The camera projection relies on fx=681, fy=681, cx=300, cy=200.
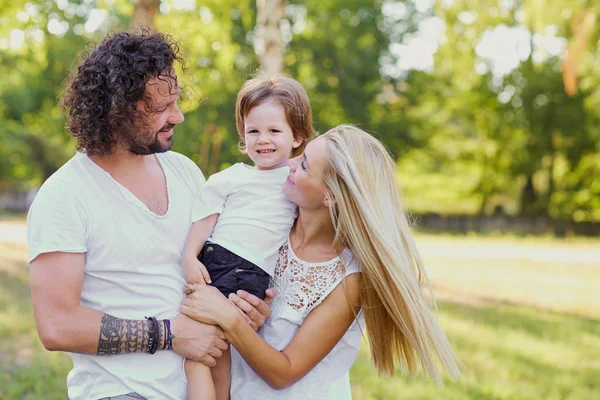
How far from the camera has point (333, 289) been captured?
Answer: 274 centimetres

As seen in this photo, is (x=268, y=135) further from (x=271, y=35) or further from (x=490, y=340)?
(x=271, y=35)

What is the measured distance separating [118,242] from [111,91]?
1.86 feet

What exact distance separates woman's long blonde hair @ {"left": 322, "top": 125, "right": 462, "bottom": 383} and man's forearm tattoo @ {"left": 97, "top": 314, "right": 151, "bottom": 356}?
845mm

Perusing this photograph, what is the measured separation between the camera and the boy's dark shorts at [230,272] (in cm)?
278

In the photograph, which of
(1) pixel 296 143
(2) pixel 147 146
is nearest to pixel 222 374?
(2) pixel 147 146

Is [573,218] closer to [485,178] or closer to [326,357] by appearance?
[485,178]

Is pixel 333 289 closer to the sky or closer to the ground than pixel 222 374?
closer to the sky

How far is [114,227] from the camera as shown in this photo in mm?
2492

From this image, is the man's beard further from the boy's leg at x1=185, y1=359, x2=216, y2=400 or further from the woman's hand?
the boy's leg at x1=185, y1=359, x2=216, y2=400

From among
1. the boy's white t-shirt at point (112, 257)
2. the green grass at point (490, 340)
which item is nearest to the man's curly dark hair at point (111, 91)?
the boy's white t-shirt at point (112, 257)

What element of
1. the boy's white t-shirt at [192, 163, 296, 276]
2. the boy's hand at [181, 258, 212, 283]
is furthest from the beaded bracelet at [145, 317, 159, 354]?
the boy's white t-shirt at [192, 163, 296, 276]

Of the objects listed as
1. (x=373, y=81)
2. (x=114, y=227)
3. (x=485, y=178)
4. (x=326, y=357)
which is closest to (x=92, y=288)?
(x=114, y=227)

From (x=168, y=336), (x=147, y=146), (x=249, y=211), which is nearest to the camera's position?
(x=168, y=336)

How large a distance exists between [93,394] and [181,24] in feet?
34.1
